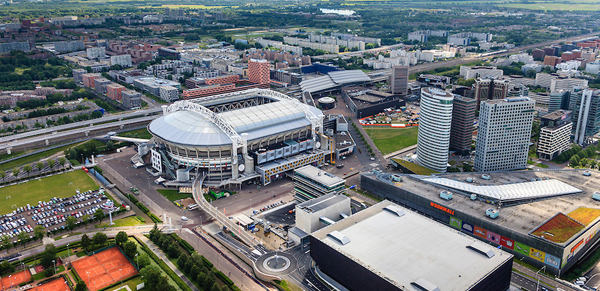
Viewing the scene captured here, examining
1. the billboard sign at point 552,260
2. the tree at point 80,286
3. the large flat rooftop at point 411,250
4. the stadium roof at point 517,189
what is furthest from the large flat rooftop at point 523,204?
the tree at point 80,286

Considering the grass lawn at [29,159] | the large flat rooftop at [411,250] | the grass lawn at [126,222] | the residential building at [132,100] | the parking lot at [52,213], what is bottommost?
the grass lawn at [126,222]

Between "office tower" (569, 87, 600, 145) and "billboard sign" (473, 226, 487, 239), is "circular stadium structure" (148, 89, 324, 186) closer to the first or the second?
"billboard sign" (473, 226, 487, 239)

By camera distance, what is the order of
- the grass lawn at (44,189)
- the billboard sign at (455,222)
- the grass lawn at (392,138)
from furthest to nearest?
1. the grass lawn at (392,138)
2. the grass lawn at (44,189)
3. the billboard sign at (455,222)

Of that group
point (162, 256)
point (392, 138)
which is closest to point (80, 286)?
point (162, 256)

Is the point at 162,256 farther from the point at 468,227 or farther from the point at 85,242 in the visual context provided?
the point at 468,227

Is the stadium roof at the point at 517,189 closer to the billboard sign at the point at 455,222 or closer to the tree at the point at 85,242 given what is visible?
the billboard sign at the point at 455,222

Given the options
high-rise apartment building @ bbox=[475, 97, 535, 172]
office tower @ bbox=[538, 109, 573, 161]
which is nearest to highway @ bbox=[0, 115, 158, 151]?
high-rise apartment building @ bbox=[475, 97, 535, 172]

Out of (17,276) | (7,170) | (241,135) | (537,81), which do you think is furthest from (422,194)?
(537,81)
